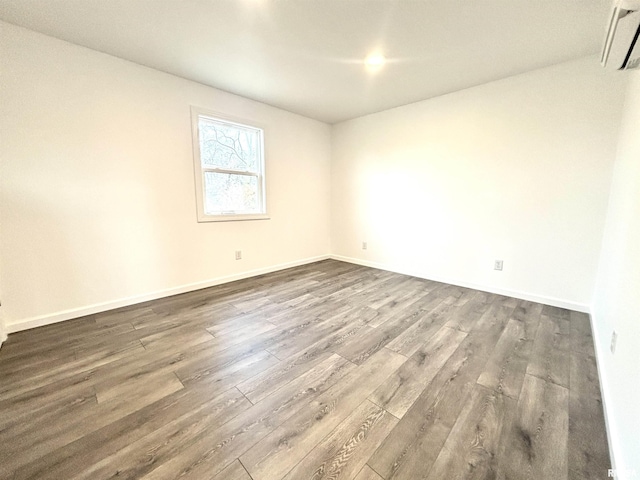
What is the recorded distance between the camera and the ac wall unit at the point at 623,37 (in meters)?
1.03

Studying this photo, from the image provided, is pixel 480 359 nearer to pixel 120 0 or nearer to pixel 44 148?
pixel 120 0

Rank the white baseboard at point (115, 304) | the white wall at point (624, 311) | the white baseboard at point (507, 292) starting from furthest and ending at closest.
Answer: the white baseboard at point (507, 292)
the white baseboard at point (115, 304)
the white wall at point (624, 311)

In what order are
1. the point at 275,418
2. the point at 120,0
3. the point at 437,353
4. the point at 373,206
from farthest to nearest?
the point at 373,206 → the point at 437,353 → the point at 120,0 → the point at 275,418

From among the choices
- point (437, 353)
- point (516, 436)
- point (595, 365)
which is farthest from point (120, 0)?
point (595, 365)

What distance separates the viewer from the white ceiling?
1763 millimetres

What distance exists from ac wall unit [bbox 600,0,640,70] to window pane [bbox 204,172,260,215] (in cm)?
339

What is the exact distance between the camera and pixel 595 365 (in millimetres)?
1735

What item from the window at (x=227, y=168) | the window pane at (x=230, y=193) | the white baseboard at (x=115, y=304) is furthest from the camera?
the window pane at (x=230, y=193)

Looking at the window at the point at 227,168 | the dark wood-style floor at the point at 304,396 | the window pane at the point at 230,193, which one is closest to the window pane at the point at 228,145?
the window at the point at 227,168

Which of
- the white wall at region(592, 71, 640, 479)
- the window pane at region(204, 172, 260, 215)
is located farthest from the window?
the white wall at region(592, 71, 640, 479)

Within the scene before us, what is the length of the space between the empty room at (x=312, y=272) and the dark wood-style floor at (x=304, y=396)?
0.01 m

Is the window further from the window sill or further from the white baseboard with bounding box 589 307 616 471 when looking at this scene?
the white baseboard with bounding box 589 307 616 471

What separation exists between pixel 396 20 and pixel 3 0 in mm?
2739

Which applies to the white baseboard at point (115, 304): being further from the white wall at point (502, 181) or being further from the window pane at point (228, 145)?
the white wall at point (502, 181)
